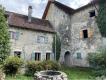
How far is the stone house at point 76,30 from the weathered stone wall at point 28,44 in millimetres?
Result: 2074

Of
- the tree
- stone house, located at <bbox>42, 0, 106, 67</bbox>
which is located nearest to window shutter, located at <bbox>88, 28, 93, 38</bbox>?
stone house, located at <bbox>42, 0, 106, 67</bbox>

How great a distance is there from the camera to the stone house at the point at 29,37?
21.3 m

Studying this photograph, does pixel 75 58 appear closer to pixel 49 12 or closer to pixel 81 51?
pixel 81 51

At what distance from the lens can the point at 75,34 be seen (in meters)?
23.2

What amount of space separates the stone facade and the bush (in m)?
9.42

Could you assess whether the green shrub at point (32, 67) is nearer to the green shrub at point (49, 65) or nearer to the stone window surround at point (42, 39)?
the green shrub at point (49, 65)

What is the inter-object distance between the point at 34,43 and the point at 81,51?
581 centimetres

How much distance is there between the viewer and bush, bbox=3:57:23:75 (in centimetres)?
1395

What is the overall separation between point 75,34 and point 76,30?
0.53 metres

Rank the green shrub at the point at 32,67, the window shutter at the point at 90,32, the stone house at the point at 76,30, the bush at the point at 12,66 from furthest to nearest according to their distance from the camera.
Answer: the window shutter at the point at 90,32 < the stone house at the point at 76,30 < the green shrub at the point at 32,67 < the bush at the point at 12,66

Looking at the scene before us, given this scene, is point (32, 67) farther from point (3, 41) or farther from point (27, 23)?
point (27, 23)

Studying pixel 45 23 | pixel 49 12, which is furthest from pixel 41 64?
pixel 49 12

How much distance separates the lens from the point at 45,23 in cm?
2538

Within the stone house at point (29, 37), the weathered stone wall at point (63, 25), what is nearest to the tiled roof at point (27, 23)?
the stone house at point (29, 37)
